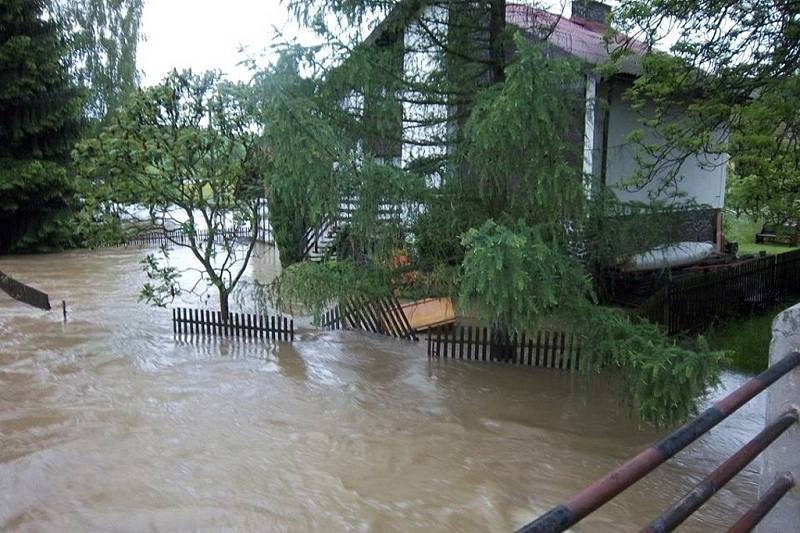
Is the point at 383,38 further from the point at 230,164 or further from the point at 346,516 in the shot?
the point at 346,516

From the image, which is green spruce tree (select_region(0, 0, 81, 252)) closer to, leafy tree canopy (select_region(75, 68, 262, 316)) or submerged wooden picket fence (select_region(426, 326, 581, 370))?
leafy tree canopy (select_region(75, 68, 262, 316))

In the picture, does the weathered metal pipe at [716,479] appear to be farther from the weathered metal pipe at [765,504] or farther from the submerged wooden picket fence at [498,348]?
the submerged wooden picket fence at [498,348]

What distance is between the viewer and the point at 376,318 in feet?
34.5

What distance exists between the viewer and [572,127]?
676 centimetres

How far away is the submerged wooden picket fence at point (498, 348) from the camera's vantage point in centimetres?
857

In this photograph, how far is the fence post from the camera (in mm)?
2348

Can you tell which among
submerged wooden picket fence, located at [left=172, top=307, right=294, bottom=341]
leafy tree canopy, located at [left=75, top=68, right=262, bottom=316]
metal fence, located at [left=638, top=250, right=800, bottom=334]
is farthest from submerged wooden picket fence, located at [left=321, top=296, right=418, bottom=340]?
metal fence, located at [left=638, top=250, right=800, bottom=334]

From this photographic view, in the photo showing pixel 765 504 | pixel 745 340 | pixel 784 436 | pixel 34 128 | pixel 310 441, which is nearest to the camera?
pixel 765 504

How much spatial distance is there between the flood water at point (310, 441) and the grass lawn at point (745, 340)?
54 centimetres

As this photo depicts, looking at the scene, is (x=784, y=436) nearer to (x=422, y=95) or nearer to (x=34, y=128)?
(x=422, y=95)

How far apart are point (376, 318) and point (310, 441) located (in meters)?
4.15

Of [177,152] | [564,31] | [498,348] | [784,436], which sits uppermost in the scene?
[564,31]

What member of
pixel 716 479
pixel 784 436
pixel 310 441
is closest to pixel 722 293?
pixel 310 441

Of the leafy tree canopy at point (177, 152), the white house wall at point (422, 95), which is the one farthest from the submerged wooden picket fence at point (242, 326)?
the white house wall at point (422, 95)
